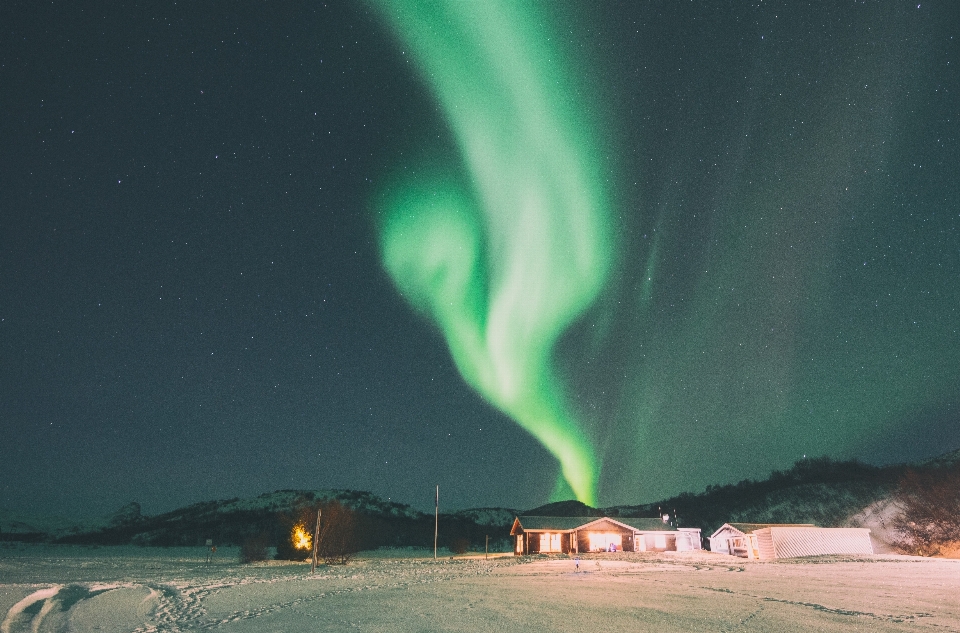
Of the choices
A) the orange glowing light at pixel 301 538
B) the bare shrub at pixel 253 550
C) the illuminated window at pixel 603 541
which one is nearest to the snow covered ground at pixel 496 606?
the orange glowing light at pixel 301 538

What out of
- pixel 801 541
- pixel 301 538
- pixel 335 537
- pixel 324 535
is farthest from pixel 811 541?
pixel 301 538

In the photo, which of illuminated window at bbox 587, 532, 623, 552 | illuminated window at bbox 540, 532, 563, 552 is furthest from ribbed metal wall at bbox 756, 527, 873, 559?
illuminated window at bbox 540, 532, 563, 552

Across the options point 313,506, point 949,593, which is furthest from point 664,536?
point 949,593

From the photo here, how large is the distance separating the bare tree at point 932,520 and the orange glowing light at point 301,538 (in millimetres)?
57131

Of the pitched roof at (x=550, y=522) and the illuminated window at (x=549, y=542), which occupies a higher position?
the pitched roof at (x=550, y=522)

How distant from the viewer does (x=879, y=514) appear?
283 feet

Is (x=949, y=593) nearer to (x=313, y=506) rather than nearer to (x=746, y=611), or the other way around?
(x=746, y=611)

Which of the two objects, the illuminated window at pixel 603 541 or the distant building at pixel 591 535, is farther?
the illuminated window at pixel 603 541

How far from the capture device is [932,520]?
53750 millimetres

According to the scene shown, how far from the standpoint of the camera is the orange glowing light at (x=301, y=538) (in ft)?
138

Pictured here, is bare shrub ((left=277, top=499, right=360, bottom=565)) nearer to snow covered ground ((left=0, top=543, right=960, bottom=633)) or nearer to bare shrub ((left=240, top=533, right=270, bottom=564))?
bare shrub ((left=240, top=533, right=270, bottom=564))

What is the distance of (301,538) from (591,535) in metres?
30.0

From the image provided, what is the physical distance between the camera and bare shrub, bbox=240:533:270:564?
136 feet

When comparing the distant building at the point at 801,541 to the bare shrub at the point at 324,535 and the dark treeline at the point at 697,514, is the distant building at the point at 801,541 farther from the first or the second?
the bare shrub at the point at 324,535
